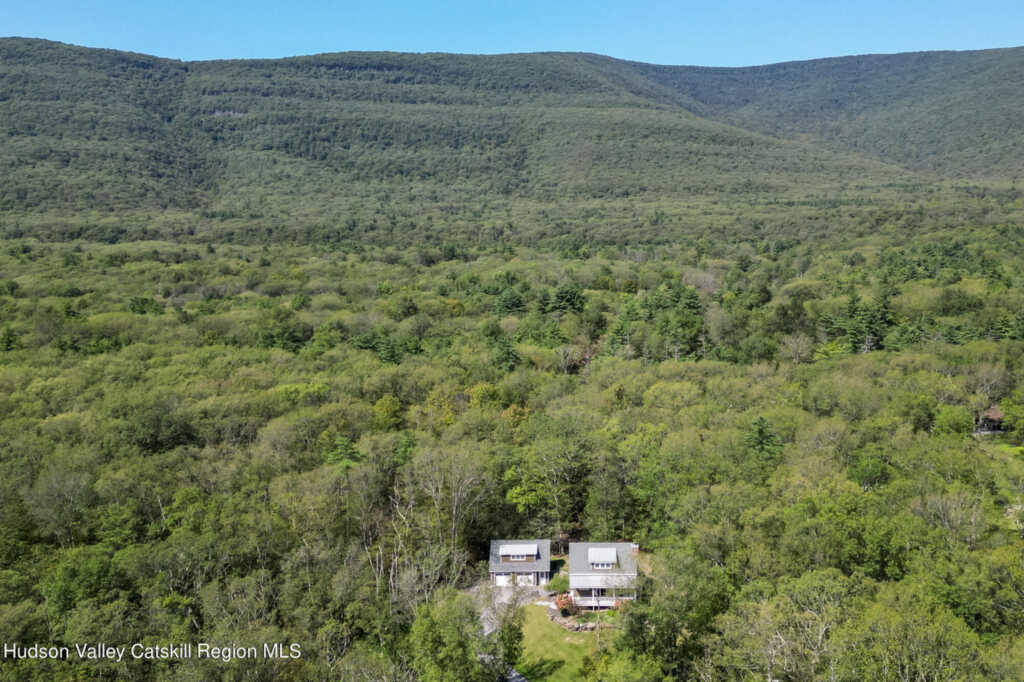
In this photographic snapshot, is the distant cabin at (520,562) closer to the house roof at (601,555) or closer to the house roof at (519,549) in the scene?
the house roof at (519,549)

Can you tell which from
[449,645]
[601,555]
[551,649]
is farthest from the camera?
[601,555]

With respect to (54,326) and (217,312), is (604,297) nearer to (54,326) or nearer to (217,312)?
(217,312)

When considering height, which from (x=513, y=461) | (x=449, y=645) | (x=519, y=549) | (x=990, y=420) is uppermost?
(x=513, y=461)

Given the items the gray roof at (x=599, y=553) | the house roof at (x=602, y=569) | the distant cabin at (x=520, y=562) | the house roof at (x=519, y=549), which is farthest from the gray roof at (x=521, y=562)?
the house roof at (x=602, y=569)

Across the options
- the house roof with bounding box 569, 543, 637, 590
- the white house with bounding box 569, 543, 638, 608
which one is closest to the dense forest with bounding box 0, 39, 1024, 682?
the white house with bounding box 569, 543, 638, 608

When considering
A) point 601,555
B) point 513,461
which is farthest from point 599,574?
point 513,461

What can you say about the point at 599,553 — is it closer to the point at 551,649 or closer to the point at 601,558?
the point at 601,558

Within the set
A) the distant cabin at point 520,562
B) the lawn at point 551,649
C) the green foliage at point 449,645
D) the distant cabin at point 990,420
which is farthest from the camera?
the distant cabin at point 990,420
